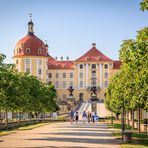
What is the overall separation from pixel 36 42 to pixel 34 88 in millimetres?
74640

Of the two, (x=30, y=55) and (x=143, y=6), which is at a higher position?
(x=30, y=55)

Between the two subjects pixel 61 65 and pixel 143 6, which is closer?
pixel 143 6

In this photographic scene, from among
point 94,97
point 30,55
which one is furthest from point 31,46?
point 94,97

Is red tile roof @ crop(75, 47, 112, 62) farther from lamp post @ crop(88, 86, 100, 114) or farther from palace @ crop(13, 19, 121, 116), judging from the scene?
lamp post @ crop(88, 86, 100, 114)

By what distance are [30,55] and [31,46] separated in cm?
244

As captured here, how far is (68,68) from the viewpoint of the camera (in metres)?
142

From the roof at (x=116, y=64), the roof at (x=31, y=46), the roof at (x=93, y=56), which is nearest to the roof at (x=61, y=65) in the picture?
the roof at (x=93, y=56)

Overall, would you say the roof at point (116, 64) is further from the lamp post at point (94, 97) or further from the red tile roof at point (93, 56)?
the lamp post at point (94, 97)

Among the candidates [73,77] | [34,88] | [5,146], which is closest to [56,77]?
[73,77]

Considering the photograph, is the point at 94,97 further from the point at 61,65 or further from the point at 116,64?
the point at 61,65

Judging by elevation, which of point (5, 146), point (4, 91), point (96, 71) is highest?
point (96, 71)

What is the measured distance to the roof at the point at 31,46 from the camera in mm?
128500

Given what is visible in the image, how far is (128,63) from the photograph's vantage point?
2117 cm

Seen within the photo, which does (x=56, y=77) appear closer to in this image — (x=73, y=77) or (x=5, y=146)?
(x=73, y=77)
